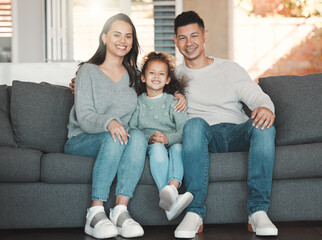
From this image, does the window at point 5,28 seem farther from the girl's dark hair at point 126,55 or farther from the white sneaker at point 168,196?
the white sneaker at point 168,196

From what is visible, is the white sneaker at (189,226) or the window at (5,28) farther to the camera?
the window at (5,28)

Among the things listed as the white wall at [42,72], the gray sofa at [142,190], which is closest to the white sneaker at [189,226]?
the gray sofa at [142,190]

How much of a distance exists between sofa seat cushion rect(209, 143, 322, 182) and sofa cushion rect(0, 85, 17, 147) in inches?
41.1

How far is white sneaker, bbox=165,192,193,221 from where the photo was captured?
1.58 metres

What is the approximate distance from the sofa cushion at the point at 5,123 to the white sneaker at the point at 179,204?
95 cm

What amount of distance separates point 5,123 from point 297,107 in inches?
59.7

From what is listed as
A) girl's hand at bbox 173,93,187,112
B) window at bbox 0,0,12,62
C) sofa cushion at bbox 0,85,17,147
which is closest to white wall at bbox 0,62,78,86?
sofa cushion at bbox 0,85,17,147


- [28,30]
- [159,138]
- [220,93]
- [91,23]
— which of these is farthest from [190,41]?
[28,30]

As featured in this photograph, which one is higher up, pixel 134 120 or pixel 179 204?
pixel 134 120

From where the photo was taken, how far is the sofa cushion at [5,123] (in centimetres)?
205

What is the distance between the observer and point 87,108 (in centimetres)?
188

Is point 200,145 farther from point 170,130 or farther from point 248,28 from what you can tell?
point 248,28

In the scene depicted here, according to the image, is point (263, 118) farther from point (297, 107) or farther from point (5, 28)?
point (5, 28)

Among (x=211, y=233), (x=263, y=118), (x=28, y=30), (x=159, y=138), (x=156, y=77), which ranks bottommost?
(x=211, y=233)
